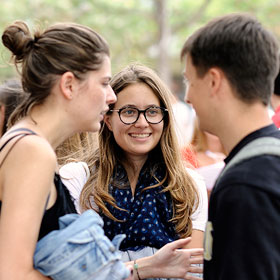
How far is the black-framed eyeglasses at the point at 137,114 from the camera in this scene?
2953mm

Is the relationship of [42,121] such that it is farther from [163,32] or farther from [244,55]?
[163,32]

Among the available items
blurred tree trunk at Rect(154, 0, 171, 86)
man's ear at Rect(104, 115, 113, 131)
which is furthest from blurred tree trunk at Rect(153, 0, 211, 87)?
man's ear at Rect(104, 115, 113, 131)

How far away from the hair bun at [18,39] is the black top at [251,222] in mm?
1032

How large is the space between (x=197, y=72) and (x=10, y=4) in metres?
12.7

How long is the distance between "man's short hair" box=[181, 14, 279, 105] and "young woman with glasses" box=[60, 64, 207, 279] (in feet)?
3.59

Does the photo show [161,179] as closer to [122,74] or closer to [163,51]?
[122,74]

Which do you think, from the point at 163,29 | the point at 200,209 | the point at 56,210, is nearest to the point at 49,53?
→ the point at 56,210

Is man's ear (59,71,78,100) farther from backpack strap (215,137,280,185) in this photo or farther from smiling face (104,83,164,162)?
smiling face (104,83,164,162)

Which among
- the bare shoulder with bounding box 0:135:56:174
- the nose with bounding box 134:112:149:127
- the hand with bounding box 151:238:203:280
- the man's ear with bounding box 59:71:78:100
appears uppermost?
the man's ear with bounding box 59:71:78:100

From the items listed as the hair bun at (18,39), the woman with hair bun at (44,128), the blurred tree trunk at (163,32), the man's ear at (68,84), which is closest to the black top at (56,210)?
the woman with hair bun at (44,128)

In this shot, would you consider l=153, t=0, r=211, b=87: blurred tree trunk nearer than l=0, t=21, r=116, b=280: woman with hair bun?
No

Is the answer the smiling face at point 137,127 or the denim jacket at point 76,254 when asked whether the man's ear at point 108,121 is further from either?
the denim jacket at point 76,254

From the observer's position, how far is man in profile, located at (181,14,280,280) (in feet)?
5.50

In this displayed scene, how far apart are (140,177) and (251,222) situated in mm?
1375
